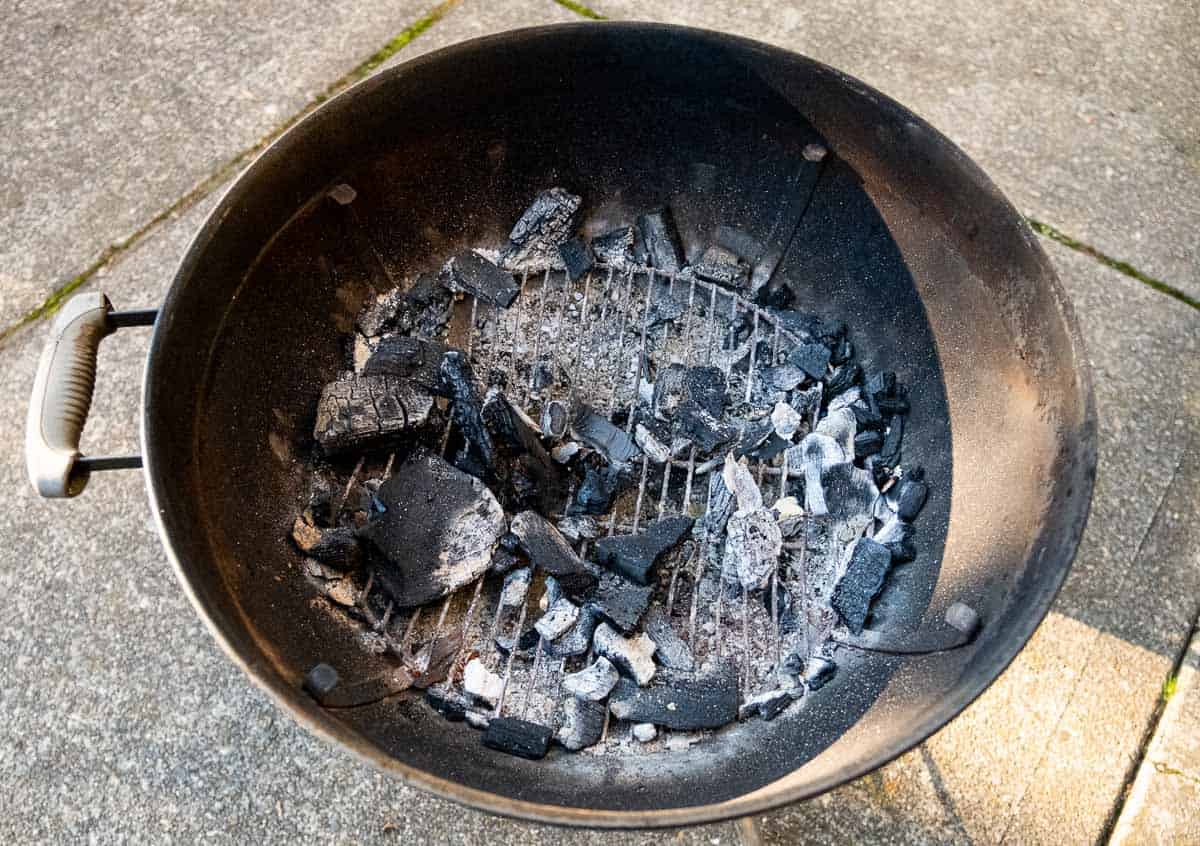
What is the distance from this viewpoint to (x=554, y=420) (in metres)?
1.91

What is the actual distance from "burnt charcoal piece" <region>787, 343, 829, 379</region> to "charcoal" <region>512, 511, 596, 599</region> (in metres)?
0.68

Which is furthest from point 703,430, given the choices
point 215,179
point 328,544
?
point 215,179

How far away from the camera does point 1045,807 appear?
175 cm

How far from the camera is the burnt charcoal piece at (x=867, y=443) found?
185 cm

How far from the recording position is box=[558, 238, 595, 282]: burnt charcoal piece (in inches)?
83.9

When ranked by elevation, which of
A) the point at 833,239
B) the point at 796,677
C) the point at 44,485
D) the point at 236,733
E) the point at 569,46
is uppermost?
the point at 569,46

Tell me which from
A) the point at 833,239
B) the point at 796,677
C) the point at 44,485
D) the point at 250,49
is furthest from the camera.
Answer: the point at 250,49

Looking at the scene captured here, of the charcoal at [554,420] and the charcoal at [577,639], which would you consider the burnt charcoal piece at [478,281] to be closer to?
the charcoal at [554,420]

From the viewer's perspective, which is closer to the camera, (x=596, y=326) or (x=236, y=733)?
(x=236, y=733)

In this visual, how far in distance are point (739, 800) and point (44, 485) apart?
1.18 meters

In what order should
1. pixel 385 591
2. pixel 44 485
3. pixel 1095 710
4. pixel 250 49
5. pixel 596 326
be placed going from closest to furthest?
pixel 44 485 → pixel 385 591 → pixel 1095 710 → pixel 596 326 → pixel 250 49

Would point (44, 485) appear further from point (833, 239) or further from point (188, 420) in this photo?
Result: point (833, 239)

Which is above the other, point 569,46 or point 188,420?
point 569,46

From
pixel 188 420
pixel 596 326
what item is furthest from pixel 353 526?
pixel 596 326
